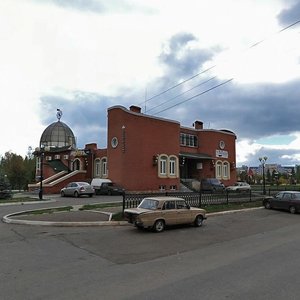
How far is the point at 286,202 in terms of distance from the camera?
2441 centimetres

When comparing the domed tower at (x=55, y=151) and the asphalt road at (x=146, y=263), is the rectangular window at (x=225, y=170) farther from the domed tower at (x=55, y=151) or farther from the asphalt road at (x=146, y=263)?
the asphalt road at (x=146, y=263)

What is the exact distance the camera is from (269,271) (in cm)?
812

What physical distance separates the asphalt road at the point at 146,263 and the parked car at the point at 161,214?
42 centimetres

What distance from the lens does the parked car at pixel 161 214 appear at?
47.5 feet

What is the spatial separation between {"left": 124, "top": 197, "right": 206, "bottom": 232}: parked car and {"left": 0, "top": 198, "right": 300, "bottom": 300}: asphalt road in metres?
0.42

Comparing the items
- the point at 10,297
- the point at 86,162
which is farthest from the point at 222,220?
the point at 86,162

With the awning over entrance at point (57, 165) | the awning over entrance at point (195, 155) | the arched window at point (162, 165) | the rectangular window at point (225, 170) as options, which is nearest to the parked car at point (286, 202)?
the arched window at point (162, 165)

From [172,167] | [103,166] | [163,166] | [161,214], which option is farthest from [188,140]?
[161,214]

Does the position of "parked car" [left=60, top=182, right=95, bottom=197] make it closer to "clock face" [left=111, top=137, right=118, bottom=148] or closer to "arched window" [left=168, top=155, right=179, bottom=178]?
"clock face" [left=111, top=137, right=118, bottom=148]

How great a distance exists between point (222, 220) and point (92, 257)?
34.7 feet

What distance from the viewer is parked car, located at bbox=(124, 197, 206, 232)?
47.5ft

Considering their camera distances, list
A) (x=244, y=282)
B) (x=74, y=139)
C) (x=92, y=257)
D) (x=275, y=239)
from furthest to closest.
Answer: (x=74, y=139) → (x=275, y=239) → (x=92, y=257) → (x=244, y=282)

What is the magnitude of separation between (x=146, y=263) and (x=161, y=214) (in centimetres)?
580

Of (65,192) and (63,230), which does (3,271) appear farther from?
(65,192)
